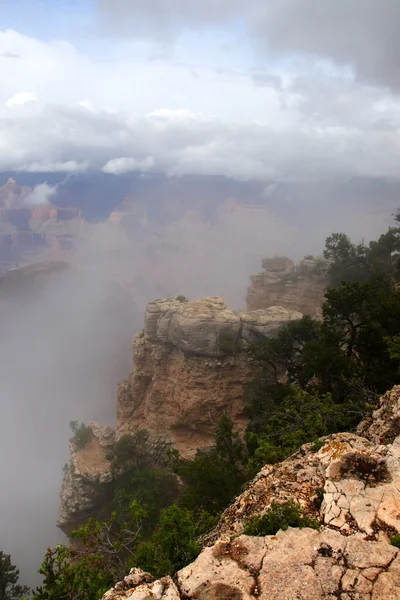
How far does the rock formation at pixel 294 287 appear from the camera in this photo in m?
50.0

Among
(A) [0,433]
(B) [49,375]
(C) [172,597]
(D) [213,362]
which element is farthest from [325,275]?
(B) [49,375]

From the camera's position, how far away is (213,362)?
33000mm

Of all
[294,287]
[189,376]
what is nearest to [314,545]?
[189,376]

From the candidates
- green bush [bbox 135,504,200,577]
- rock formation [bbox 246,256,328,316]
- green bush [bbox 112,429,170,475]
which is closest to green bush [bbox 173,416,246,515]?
green bush [bbox 135,504,200,577]

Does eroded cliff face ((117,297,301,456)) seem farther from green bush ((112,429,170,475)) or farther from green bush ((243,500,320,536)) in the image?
green bush ((243,500,320,536))

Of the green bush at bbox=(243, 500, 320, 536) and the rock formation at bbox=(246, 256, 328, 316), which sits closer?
the green bush at bbox=(243, 500, 320, 536)

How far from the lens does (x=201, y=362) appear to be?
3328 cm

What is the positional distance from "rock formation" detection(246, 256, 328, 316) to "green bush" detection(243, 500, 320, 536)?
40842 millimetres

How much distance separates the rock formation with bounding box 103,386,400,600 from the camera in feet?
20.5

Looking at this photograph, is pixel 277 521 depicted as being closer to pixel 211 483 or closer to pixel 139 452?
pixel 211 483

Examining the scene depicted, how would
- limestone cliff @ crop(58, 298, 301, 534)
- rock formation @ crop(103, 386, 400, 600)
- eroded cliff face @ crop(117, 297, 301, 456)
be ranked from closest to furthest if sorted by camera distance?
rock formation @ crop(103, 386, 400, 600), eroded cliff face @ crop(117, 297, 301, 456), limestone cliff @ crop(58, 298, 301, 534)

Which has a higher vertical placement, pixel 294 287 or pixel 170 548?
pixel 294 287

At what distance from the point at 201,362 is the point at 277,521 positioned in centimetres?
2582

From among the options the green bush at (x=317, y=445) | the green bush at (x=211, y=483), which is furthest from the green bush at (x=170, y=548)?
the green bush at (x=211, y=483)
